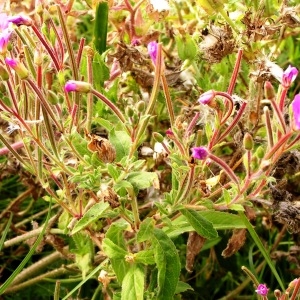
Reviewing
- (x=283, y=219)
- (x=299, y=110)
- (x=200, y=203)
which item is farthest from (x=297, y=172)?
(x=299, y=110)

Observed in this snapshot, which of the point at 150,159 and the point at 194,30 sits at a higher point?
the point at 194,30

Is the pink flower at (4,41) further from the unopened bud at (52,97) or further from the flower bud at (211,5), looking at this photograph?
the flower bud at (211,5)

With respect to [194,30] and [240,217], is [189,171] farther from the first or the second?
[194,30]

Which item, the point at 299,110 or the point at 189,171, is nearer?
the point at 299,110

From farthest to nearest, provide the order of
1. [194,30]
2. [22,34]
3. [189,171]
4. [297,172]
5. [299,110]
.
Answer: [194,30] → [297,172] → [22,34] → [189,171] → [299,110]

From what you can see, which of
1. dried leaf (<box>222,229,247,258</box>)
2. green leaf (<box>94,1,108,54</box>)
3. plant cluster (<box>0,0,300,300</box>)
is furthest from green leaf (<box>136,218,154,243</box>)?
green leaf (<box>94,1,108,54</box>)

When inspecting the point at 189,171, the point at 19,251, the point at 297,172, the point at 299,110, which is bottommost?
the point at 19,251
